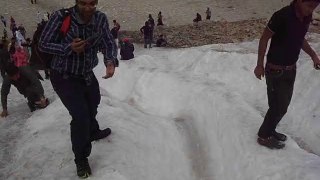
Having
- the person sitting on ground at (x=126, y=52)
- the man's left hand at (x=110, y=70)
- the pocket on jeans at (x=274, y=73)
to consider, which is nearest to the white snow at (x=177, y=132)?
the pocket on jeans at (x=274, y=73)

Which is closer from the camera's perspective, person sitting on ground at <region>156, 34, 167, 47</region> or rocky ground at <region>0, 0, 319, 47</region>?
person sitting on ground at <region>156, 34, 167, 47</region>

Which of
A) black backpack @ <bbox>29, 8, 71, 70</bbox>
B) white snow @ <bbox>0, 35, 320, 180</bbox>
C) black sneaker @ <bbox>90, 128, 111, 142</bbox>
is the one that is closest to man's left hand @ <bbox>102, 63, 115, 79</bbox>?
black backpack @ <bbox>29, 8, 71, 70</bbox>

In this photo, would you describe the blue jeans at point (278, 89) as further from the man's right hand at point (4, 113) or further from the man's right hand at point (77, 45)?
the man's right hand at point (4, 113)

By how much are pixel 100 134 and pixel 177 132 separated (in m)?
1.85

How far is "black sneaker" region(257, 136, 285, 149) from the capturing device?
20.9ft

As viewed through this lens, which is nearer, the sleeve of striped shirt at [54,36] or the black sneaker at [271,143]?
the sleeve of striped shirt at [54,36]

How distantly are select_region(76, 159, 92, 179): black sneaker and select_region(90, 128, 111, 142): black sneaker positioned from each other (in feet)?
2.72

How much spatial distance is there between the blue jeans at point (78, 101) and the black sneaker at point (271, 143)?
2638 mm

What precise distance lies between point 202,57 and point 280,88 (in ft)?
23.3

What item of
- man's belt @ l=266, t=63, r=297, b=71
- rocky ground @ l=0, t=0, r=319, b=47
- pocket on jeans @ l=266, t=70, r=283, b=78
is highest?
man's belt @ l=266, t=63, r=297, b=71

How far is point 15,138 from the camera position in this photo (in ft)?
24.6

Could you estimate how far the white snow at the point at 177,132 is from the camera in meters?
6.04

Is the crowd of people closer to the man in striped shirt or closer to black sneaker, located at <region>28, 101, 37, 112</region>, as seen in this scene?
the man in striped shirt

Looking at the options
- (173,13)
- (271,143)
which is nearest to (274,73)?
(271,143)
